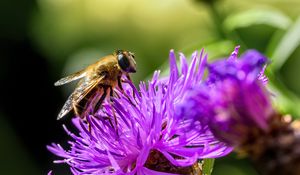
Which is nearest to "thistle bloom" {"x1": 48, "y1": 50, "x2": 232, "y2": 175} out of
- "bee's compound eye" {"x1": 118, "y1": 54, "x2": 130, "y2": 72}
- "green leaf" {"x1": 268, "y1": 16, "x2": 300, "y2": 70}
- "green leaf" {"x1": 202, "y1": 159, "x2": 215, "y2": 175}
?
"green leaf" {"x1": 202, "y1": 159, "x2": 215, "y2": 175}

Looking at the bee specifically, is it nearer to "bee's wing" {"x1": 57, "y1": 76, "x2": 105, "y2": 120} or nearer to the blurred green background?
"bee's wing" {"x1": 57, "y1": 76, "x2": 105, "y2": 120}

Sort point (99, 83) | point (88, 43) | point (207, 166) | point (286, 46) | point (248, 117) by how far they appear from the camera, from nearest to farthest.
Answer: point (248, 117)
point (207, 166)
point (99, 83)
point (286, 46)
point (88, 43)

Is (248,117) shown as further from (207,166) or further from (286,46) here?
(286,46)

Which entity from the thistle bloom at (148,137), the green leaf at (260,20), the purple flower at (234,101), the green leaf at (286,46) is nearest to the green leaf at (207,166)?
the thistle bloom at (148,137)

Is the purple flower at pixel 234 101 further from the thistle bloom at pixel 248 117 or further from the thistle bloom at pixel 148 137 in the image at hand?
the thistle bloom at pixel 148 137

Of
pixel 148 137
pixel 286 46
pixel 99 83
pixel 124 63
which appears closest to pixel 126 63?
pixel 124 63

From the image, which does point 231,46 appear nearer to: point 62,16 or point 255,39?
point 255,39
